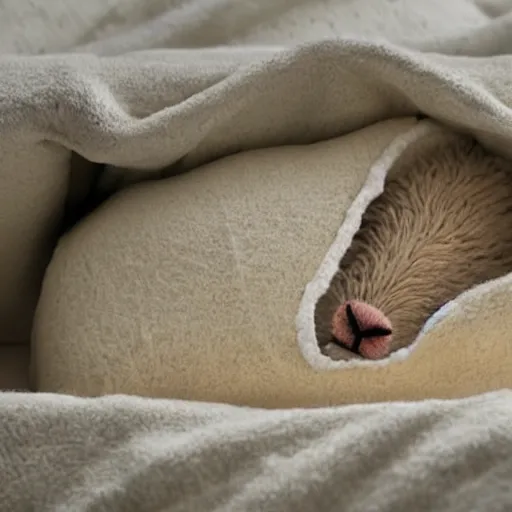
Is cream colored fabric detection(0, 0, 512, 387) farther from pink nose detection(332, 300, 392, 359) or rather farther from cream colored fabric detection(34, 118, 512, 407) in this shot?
pink nose detection(332, 300, 392, 359)

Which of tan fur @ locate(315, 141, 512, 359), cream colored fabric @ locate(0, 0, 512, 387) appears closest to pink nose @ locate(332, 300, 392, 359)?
tan fur @ locate(315, 141, 512, 359)

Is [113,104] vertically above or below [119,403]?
above

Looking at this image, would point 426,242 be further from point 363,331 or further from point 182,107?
point 182,107

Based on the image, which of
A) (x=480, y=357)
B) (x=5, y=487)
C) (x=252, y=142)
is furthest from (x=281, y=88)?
(x=5, y=487)

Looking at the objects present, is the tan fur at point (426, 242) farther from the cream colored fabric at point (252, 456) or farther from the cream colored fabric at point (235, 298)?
the cream colored fabric at point (252, 456)

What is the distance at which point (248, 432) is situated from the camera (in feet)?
2.05

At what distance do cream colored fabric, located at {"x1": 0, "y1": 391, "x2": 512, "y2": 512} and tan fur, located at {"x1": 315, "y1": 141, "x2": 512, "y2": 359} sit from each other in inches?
5.8

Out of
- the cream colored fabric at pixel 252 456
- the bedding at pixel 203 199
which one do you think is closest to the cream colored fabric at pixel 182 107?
the bedding at pixel 203 199

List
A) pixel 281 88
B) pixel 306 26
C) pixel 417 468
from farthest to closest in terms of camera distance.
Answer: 1. pixel 306 26
2. pixel 281 88
3. pixel 417 468

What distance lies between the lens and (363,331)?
2.44ft

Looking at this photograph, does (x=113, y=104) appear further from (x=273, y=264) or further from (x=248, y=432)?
(x=248, y=432)

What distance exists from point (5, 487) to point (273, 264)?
0.26 metres

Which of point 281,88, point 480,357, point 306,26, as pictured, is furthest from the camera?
point 306,26

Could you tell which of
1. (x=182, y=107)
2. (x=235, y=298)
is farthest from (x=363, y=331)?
(x=182, y=107)
